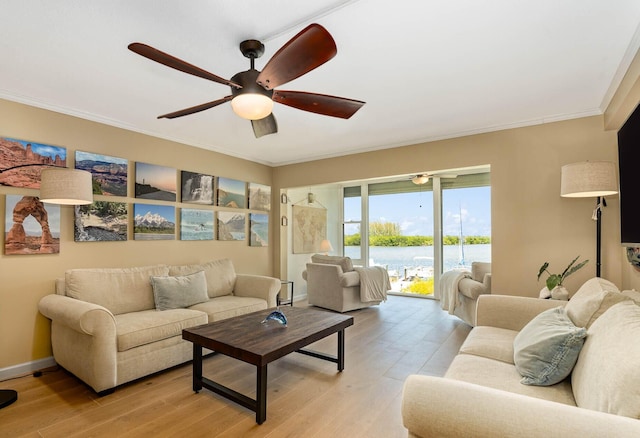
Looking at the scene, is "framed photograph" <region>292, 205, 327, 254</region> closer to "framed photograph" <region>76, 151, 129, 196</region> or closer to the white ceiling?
the white ceiling

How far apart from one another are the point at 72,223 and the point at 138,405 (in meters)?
1.96

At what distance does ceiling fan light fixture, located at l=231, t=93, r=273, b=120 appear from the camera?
6.47 ft

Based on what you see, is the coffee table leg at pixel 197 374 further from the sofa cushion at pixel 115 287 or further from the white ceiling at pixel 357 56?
the white ceiling at pixel 357 56

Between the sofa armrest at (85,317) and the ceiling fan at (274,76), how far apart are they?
1.61 metres

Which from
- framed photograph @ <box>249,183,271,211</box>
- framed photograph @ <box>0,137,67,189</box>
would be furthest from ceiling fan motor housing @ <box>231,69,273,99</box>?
framed photograph @ <box>249,183,271,211</box>

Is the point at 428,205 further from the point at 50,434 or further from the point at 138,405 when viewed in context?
the point at 50,434

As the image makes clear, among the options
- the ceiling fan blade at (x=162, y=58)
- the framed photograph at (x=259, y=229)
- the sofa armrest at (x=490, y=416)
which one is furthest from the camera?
the framed photograph at (x=259, y=229)

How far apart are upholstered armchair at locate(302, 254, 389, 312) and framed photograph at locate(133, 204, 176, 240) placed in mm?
2374

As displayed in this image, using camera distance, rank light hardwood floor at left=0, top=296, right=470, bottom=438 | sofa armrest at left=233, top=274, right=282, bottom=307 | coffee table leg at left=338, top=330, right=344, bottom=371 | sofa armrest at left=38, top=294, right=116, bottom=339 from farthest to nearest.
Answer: sofa armrest at left=233, top=274, right=282, bottom=307
coffee table leg at left=338, top=330, right=344, bottom=371
sofa armrest at left=38, top=294, right=116, bottom=339
light hardwood floor at left=0, top=296, right=470, bottom=438

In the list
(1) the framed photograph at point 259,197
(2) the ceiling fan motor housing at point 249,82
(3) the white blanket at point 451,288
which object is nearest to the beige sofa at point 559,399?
(2) the ceiling fan motor housing at point 249,82

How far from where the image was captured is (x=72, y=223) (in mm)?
3279

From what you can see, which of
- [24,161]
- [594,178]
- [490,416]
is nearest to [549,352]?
[490,416]

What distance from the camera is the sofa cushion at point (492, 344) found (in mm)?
2053

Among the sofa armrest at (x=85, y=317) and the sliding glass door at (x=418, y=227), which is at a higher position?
the sliding glass door at (x=418, y=227)
